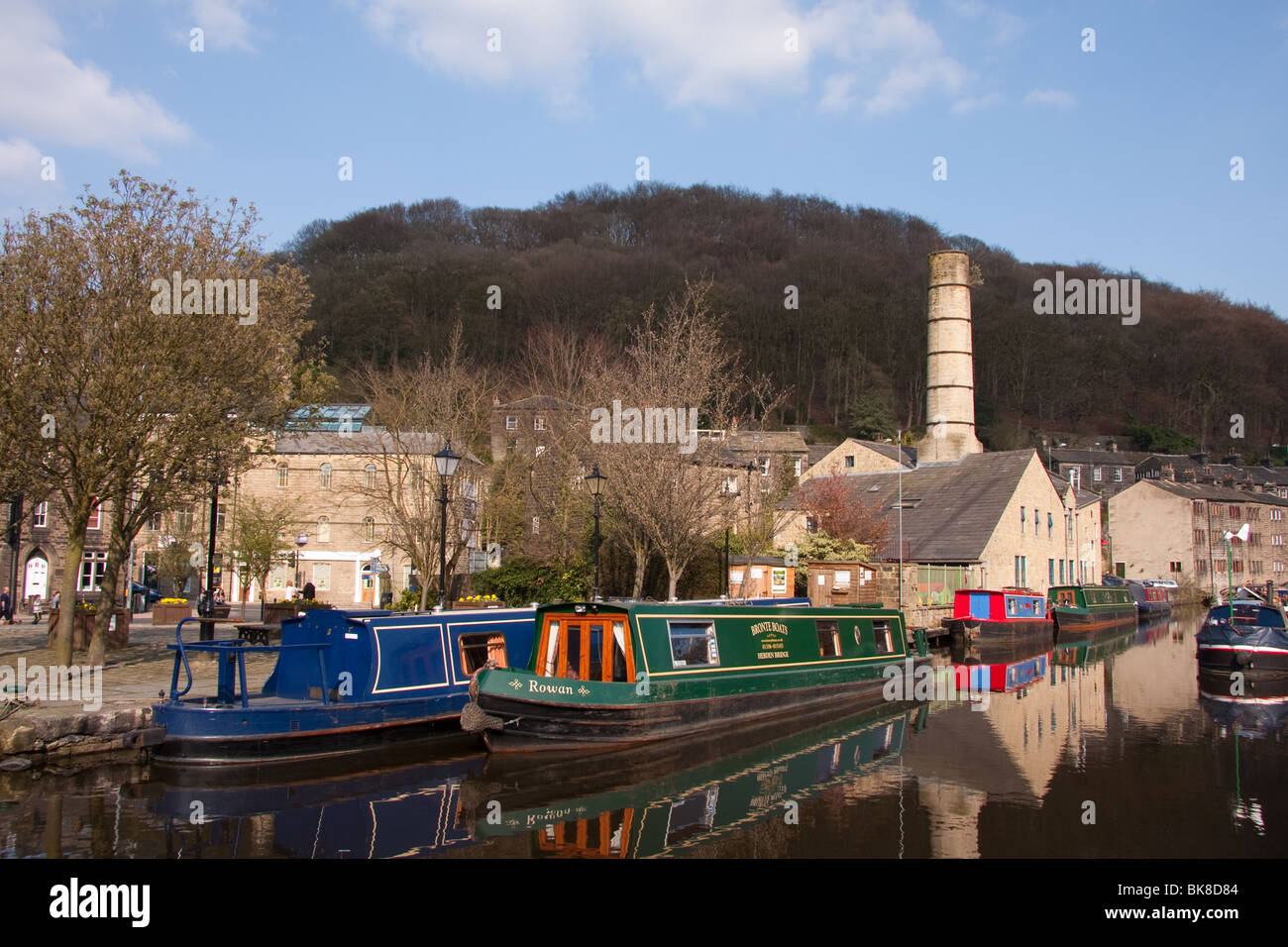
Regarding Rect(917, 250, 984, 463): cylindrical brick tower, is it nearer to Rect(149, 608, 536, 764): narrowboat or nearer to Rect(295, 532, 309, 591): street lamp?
Rect(295, 532, 309, 591): street lamp

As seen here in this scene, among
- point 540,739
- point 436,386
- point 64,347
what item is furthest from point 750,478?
point 64,347

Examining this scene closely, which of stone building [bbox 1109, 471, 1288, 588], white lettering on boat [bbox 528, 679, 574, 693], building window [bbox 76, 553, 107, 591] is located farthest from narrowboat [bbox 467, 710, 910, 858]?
stone building [bbox 1109, 471, 1288, 588]

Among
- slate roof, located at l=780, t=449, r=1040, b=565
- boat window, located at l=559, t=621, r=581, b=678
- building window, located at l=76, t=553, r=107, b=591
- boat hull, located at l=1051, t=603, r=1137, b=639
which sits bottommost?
boat hull, located at l=1051, t=603, r=1137, b=639

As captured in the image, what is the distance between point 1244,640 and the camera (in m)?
25.1

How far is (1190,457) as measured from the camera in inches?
2953

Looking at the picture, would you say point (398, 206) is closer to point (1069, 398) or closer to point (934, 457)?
point (1069, 398)

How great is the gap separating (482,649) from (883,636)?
10.9m

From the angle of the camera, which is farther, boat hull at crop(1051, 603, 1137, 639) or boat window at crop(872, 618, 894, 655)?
boat hull at crop(1051, 603, 1137, 639)

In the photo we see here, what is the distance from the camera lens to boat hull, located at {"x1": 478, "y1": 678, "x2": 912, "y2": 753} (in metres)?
15.0

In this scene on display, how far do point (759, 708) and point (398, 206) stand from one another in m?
118

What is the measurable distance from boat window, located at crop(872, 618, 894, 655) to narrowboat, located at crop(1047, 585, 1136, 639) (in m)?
19.5

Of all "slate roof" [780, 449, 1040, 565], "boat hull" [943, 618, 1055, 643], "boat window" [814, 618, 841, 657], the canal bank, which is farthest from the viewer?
"slate roof" [780, 449, 1040, 565]

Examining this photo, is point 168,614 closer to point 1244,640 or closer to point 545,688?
point 545,688

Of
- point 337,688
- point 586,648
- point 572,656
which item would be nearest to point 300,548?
point 337,688
